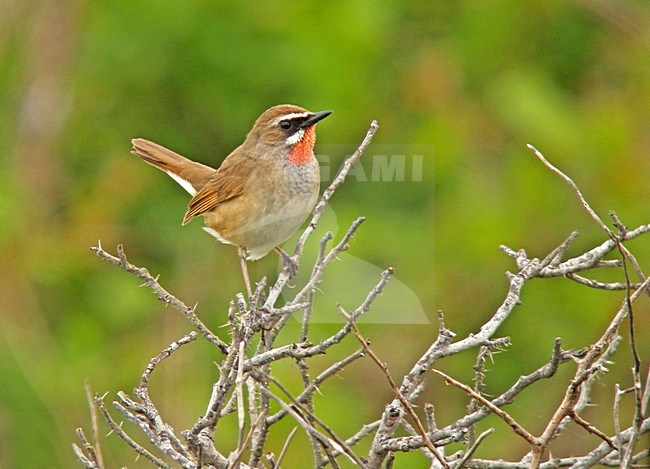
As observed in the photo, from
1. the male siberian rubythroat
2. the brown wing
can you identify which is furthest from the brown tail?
the male siberian rubythroat

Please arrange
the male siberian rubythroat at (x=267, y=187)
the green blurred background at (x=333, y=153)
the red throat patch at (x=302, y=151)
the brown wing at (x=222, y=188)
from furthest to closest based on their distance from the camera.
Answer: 1. the green blurred background at (x=333, y=153)
2. the brown wing at (x=222, y=188)
3. the red throat patch at (x=302, y=151)
4. the male siberian rubythroat at (x=267, y=187)

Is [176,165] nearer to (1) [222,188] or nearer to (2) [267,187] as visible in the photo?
(1) [222,188]

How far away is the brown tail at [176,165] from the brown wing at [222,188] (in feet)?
1.38

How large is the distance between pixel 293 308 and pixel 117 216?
220 inches

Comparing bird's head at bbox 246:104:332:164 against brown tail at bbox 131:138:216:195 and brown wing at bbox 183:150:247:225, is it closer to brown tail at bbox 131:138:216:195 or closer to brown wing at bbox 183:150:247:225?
brown wing at bbox 183:150:247:225

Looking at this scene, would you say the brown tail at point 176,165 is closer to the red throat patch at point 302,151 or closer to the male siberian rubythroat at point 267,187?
the male siberian rubythroat at point 267,187

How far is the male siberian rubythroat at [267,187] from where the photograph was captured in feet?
19.1

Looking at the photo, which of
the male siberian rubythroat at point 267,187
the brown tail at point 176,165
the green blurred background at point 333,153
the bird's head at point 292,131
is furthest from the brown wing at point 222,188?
the green blurred background at point 333,153

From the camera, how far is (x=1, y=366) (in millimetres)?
8367

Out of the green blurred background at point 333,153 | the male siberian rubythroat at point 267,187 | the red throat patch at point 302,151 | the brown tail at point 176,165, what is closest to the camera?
the male siberian rubythroat at point 267,187

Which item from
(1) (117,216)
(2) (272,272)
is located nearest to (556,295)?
Answer: (2) (272,272)

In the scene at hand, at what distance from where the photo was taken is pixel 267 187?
5.95 meters

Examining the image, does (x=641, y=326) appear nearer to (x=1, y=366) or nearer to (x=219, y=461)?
(x=1, y=366)

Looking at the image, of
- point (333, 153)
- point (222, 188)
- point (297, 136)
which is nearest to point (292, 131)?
point (297, 136)
